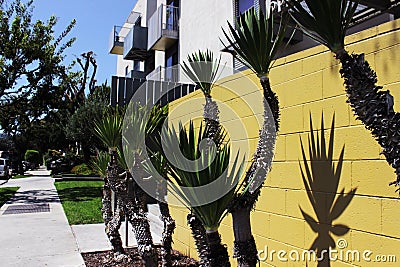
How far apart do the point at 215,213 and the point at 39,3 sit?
18851 millimetres

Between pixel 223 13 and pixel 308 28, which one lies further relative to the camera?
pixel 223 13

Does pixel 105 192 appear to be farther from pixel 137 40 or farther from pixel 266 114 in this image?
pixel 137 40

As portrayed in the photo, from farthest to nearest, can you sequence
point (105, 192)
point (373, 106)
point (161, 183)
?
1. point (105, 192)
2. point (161, 183)
3. point (373, 106)

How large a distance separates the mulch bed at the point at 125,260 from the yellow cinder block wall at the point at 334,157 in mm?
1974

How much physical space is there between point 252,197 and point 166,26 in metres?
14.5

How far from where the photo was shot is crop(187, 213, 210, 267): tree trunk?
120 inches

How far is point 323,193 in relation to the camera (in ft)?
10.8

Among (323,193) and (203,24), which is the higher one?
(203,24)

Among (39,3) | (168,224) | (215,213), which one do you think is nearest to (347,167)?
(215,213)

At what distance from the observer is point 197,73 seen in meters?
4.74

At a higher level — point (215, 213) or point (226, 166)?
point (226, 166)

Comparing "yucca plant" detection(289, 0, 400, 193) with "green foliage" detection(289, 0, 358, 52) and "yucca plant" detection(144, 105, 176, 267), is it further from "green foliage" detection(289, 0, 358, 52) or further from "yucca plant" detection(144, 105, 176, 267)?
"yucca plant" detection(144, 105, 176, 267)

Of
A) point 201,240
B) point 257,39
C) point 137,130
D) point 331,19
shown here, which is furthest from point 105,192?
point 331,19

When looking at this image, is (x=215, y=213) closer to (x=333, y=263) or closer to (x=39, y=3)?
(x=333, y=263)
